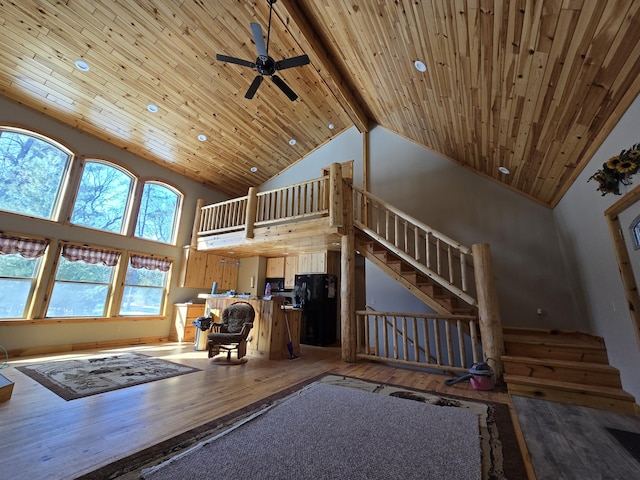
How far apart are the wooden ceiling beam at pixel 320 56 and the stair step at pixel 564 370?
17.1ft

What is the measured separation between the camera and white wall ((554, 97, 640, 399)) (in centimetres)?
252

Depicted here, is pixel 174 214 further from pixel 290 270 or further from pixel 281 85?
pixel 281 85

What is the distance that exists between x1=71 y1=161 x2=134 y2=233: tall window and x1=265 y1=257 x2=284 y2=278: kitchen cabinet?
11.8ft

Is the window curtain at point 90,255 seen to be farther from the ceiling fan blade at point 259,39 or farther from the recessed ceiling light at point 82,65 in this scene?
the ceiling fan blade at point 259,39

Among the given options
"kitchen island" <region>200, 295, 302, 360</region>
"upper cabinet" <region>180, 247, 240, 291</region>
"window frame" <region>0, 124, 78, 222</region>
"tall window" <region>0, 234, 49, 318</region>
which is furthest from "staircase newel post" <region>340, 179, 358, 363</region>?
"tall window" <region>0, 234, 49, 318</region>

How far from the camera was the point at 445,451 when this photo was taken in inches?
69.5

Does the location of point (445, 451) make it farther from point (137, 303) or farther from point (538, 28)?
point (137, 303)

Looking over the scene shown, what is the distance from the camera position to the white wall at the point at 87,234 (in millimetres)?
4582

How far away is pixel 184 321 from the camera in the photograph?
635cm

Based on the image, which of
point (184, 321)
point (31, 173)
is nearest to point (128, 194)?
point (31, 173)

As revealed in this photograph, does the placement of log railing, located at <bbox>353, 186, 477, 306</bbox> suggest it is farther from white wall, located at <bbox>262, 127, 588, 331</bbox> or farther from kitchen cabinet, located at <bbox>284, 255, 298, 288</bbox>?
kitchen cabinet, located at <bbox>284, 255, 298, 288</bbox>

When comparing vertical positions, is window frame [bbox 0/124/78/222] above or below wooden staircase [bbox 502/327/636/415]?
above

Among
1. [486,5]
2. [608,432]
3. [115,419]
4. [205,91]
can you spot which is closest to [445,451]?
[608,432]

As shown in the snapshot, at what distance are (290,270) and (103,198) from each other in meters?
4.54
